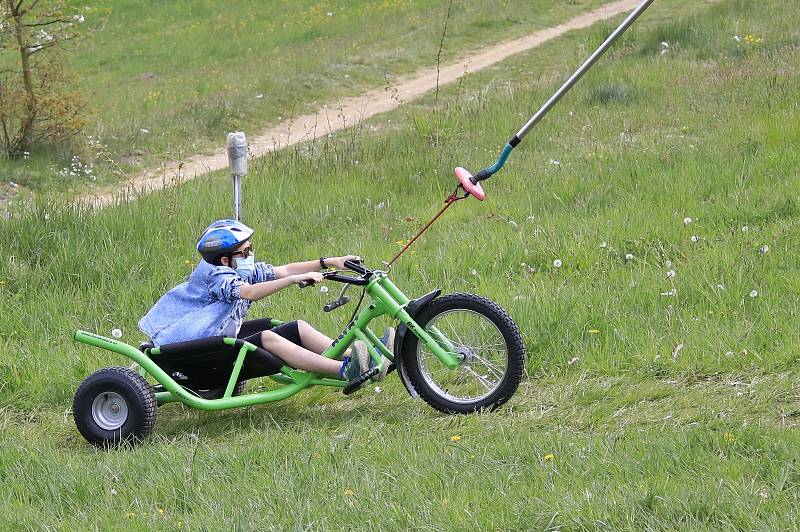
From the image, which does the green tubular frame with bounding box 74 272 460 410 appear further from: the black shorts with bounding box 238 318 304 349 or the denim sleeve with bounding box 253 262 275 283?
the denim sleeve with bounding box 253 262 275 283

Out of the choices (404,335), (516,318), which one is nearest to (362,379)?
(404,335)

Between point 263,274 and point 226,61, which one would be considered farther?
point 226,61

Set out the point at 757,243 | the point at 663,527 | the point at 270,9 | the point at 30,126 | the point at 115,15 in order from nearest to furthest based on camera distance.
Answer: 1. the point at 663,527
2. the point at 757,243
3. the point at 30,126
4. the point at 270,9
5. the point at 115,15

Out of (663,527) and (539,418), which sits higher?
(663,527)

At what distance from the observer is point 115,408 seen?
5.49 metres

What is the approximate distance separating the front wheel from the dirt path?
4.58m

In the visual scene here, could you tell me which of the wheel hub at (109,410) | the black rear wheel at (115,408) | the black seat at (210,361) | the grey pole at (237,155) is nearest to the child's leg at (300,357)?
the black seat at (210,361)

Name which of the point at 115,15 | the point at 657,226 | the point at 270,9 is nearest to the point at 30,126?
the point at 657,226

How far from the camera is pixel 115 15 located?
94.2ft

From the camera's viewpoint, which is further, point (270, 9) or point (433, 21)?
point (270, 9)

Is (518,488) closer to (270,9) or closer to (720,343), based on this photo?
(720,343)

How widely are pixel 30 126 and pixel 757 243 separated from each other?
919 cm

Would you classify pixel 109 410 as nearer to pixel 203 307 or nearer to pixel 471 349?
pixel 203 307

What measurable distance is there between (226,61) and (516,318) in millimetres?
16851
